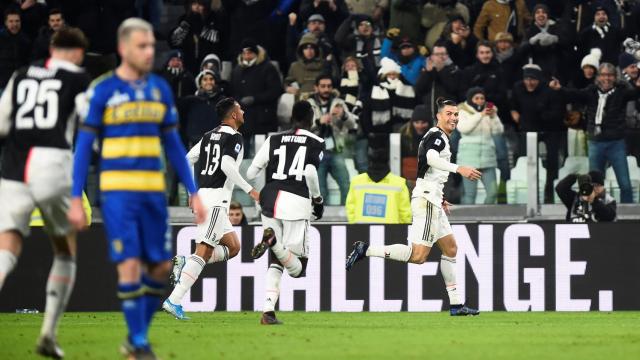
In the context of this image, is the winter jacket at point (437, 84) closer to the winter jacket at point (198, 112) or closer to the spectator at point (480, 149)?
the spectator at point (480, 149)

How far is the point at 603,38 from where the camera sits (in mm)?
22719

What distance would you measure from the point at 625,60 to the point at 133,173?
13861mm

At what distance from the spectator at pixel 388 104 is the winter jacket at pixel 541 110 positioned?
167 cm

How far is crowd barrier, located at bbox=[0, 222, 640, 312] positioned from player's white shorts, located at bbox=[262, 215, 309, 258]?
3272mm

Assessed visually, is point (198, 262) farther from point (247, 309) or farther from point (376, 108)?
point (376, 108)

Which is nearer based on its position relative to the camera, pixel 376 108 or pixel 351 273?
pixel 351 273

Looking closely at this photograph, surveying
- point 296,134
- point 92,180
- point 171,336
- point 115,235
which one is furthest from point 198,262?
point 115,235

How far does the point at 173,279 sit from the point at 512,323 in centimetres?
451

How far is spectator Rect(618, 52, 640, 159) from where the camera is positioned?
19406mm

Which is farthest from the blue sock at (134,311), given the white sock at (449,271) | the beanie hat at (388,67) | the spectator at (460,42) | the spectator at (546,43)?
the spectator at (546,43)

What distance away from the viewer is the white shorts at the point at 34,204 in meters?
11.0

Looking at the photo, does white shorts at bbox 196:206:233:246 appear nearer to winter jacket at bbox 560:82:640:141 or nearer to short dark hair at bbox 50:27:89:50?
short dark hair at bbox 50:27:89:50

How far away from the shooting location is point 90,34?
24125mm

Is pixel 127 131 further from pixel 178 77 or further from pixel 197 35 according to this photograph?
pixel 197 35
